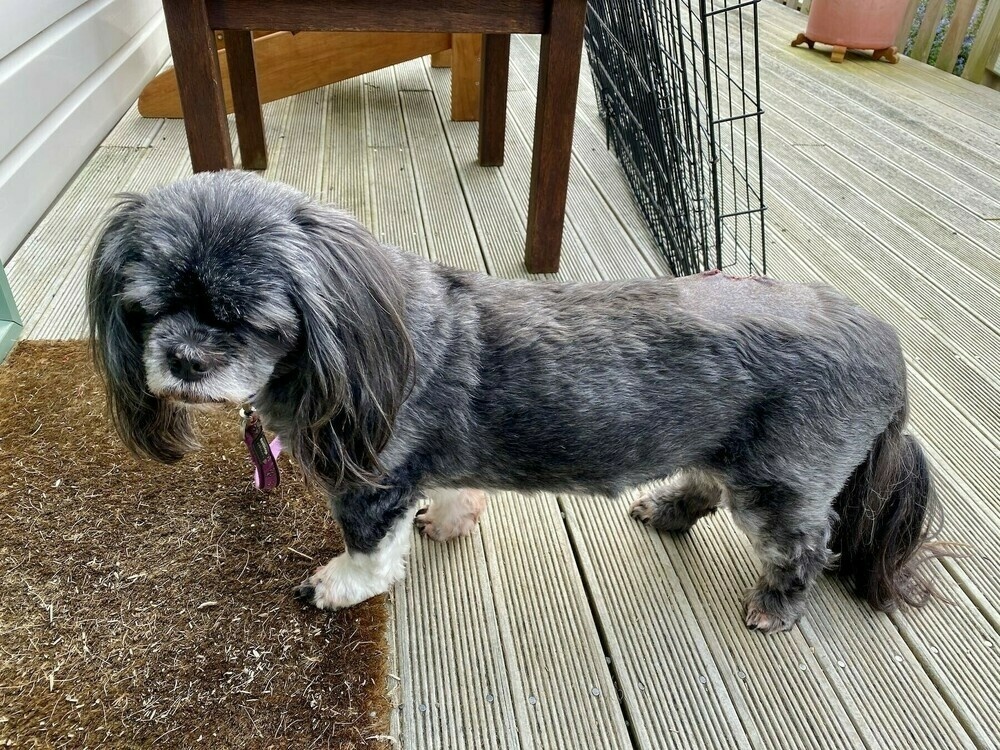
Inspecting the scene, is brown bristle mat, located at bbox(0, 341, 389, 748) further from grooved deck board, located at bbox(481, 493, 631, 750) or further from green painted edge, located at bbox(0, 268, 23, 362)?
grooved deck board, located at bbox(481, 493, 631, 750)

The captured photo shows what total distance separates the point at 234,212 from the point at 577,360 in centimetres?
77

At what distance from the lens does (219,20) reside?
2.63 m

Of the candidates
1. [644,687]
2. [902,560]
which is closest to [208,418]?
[644,687]

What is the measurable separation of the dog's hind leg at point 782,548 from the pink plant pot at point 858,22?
229 inches

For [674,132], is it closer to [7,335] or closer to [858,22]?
[7,335]

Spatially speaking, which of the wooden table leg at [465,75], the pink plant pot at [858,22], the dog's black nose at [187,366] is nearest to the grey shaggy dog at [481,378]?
the dog's black nose at [187,366]

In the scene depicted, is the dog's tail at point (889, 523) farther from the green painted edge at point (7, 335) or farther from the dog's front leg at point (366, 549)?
the green painted edge at point (7, 335)

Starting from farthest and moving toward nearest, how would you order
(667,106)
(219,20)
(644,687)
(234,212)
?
(667,106) → (219,20) → (644,687) → (234,212)

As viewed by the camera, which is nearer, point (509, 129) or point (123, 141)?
point (123, 141)

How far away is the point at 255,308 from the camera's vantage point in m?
1.32

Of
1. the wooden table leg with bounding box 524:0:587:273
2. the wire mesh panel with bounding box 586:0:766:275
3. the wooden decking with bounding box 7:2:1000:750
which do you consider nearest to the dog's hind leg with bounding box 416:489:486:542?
the wooden decking with bounding box 7:2:1000:750

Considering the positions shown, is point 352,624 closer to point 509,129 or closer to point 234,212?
point 234,212

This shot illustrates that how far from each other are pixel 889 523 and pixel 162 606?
193 cm

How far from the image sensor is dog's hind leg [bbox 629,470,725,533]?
2100 millimetres
